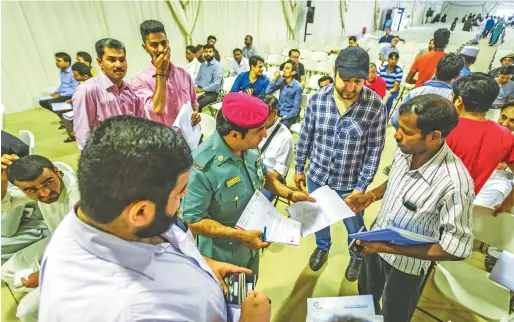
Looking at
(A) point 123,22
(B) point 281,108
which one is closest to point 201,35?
(A) point 123,22

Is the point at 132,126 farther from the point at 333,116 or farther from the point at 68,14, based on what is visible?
the point at 68,14

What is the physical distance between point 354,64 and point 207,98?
11.4 feet

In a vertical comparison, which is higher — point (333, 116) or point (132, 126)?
point (132, 126)

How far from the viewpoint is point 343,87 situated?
5.98 feet

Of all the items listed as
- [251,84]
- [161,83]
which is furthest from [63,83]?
[161,83]

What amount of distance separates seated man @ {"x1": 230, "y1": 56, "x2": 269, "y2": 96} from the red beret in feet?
8.90

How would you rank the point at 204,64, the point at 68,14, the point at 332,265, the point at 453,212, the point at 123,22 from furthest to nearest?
1. the point at 123,22
2. the point at 68,14
3. the point at 204,64
4. the point at 332,265
5. the point at 453,212

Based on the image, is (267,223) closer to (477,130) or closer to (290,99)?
(477,130)

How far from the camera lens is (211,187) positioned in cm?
127

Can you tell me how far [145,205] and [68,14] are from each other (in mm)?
6895

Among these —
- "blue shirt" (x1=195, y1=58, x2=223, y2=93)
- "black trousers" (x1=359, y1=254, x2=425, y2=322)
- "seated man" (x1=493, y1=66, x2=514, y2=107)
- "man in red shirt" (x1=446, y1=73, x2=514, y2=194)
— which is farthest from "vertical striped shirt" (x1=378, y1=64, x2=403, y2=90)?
"black trousers" (x1=359, y1=254, x2=425, y2=322)

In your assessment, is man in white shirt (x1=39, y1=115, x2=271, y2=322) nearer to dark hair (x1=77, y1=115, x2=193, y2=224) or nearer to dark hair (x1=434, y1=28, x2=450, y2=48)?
dark hair (x1=77, y1=115, x2=193, y2=224)

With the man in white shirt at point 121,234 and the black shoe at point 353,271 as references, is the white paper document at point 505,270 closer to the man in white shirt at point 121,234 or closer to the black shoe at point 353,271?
the black shoe at point 353,271

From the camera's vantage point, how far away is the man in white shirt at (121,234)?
59cm
